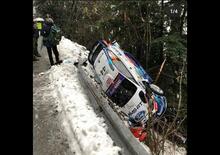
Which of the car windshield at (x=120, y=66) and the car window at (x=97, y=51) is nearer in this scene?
the car windshield at (x=120, y=66)

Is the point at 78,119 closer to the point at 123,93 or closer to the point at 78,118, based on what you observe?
the point at 78,118

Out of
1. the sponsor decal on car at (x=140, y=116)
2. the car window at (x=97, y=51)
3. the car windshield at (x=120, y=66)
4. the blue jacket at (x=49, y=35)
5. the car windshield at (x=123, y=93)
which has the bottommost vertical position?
the sponsor decal on car at (x=140, y=116)

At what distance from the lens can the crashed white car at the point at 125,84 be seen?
9703 millimetres

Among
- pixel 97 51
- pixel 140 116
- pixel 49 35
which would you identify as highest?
pixel 49 35

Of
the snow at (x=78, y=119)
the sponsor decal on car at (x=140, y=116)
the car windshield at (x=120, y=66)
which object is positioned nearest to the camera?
the snow at (x=78, y=119)

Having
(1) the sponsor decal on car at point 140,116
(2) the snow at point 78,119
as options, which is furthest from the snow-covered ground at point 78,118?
(1) the sponsor decal on car at point 140,116

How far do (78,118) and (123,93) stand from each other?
3.23m

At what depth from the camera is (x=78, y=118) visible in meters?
7.02

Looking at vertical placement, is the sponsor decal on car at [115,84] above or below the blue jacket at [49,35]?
below

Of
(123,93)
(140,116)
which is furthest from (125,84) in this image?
(140,116)

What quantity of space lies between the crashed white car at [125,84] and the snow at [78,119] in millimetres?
897

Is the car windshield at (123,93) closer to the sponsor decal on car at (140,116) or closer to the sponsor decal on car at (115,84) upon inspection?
the sponsor decal on car at (115,84)

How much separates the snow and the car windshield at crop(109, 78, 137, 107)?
1.18 m
